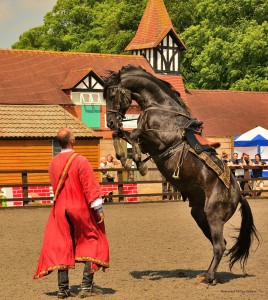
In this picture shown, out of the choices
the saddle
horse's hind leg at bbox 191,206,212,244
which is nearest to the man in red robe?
the saddle

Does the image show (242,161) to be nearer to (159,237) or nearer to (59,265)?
(159,237)

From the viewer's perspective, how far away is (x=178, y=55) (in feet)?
177

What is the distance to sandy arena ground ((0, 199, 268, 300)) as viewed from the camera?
9328mm

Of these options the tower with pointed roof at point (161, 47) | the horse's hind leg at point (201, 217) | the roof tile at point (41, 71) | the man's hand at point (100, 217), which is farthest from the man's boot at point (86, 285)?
the tower with pointed roof at point (161, 47)

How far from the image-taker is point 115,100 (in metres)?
10.4

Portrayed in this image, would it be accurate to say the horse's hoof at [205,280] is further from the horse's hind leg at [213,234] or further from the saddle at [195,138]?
the saddle at [195,138]

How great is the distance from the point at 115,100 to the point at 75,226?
2034 millimetres

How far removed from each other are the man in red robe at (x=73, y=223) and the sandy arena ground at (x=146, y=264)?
366mm

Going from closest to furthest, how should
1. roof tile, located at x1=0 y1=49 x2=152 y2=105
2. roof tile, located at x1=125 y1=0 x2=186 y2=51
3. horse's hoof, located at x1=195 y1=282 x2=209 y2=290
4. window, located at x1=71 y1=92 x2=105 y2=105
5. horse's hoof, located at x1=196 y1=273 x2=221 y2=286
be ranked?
1. horse's hoof, located at x1=195 y1=282 x2=209 y2=290
2. horse's hoof, located at x1=196 y1=273 x2=221 y2=286
3. roof tile, located at x1=0 y1=49 x2=152 y2=105
4. window, located at x1=71 y1=92 x2=105 y2=105
5. roof tile, located at x1=125 y1=0 x2=186 y2=51

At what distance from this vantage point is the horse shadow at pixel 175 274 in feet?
34.0

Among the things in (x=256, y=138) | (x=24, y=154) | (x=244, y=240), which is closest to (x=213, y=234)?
(x=244, y=240)

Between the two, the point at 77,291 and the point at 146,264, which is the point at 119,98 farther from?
the point at 146,264

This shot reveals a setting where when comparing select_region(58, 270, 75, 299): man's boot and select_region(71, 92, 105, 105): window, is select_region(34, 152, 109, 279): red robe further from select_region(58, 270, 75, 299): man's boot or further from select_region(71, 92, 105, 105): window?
select_region(71, 92, 105, 105): window

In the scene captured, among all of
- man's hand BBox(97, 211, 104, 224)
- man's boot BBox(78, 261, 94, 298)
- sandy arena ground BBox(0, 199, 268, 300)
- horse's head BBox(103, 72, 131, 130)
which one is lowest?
sandy arena ground BBox(0, 199, 268, 300)
